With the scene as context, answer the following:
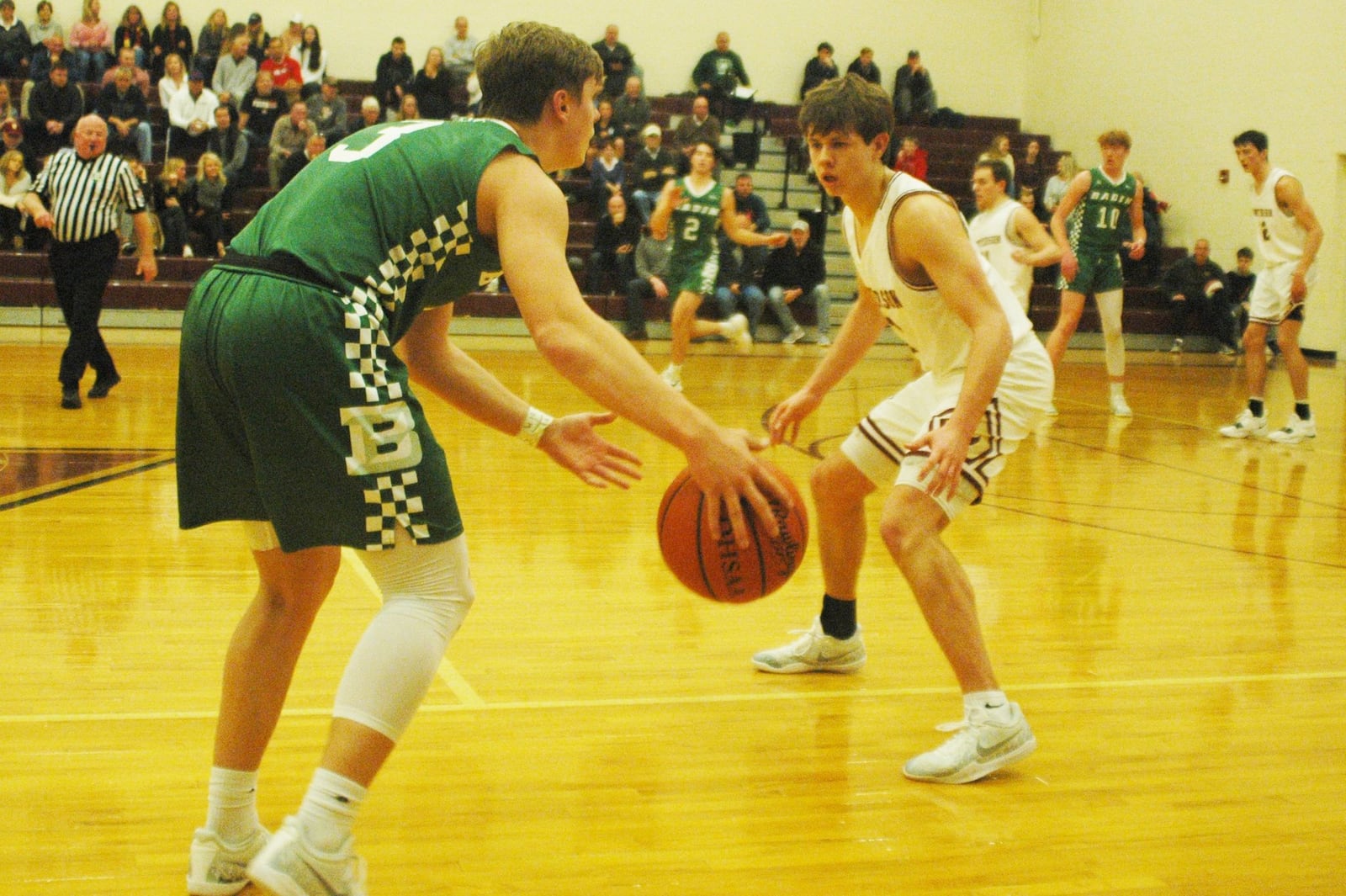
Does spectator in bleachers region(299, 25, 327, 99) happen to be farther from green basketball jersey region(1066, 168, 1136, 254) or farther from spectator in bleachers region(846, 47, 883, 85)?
green basketball jersey region(1066, 168, 1136, 254)

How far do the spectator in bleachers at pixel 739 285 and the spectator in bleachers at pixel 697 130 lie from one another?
38.6 inches

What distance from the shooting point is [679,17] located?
62.2 feet

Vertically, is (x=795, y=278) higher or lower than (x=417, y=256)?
lower

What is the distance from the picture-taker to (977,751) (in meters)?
3.27

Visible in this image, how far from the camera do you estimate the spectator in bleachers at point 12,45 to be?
15570 millimetres

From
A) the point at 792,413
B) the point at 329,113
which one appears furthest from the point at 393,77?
the point at 792,413

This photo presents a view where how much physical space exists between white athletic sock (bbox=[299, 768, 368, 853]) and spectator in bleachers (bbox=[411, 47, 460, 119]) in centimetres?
1452

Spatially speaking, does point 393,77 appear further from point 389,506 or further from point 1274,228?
point 389,506

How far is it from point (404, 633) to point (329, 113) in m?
13.7

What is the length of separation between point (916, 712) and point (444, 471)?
1873 mm

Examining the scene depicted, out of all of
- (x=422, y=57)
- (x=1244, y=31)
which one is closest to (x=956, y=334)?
(x=1244, y=31)

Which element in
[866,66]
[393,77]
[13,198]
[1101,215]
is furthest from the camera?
[866,66]

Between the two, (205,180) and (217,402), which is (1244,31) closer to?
(205,180)

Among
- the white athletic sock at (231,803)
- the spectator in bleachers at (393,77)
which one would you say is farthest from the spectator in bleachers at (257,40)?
the white athletic sock at (231,803)
